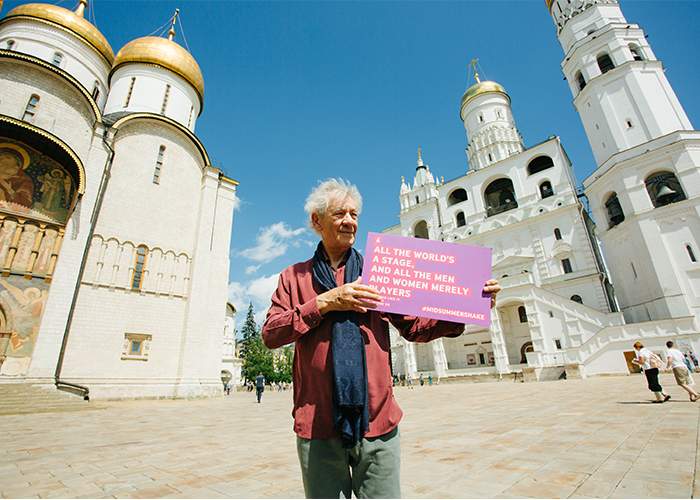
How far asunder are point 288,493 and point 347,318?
265 cm

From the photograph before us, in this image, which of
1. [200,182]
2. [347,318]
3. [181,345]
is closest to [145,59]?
[200,182]

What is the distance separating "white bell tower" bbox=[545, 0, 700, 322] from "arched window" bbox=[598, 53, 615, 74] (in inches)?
3.1

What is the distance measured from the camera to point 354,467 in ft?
5.19

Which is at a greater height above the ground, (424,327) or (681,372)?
(424,327)

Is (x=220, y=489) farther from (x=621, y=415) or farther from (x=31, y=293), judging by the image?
(x=31, y=293)

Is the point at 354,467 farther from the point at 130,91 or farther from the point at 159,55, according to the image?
the point at 159,55

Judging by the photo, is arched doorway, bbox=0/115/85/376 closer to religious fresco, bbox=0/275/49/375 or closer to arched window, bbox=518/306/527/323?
religious fresco, bbox=0/275/49/375

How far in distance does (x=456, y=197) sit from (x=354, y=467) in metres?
40.5

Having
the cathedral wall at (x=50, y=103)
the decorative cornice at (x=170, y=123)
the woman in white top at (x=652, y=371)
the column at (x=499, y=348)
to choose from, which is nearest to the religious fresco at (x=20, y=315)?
the cathedral wall at (x=50, y=103)

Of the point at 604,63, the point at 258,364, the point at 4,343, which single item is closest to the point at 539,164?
the point at 604,63

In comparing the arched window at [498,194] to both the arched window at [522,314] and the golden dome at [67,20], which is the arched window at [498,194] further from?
the golden dome at [67,20]

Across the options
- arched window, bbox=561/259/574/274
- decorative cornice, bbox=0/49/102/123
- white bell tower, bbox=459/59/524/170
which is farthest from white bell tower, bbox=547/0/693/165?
decorative cornice, bbox=0/49/102/123

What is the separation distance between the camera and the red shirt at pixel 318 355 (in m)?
Result: 1.57

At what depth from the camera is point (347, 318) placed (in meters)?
1.70
